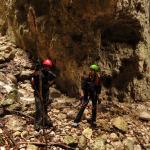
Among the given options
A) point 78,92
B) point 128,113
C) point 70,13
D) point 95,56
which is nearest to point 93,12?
point 70,13

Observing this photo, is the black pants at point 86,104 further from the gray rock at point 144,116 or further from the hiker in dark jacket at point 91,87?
the gray rock at point 144,116

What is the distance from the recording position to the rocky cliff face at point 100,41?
10828 mm

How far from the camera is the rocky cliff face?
1083 centimetres

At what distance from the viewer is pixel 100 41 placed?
448 inches

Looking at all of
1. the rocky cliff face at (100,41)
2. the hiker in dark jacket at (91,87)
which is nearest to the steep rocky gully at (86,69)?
the rocky cliff face at (100,41)

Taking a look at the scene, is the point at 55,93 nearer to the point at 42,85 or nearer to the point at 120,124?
the point at 42,85

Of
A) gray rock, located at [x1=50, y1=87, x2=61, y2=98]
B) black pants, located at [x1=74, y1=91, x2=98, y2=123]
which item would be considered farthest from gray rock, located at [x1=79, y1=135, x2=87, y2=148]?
gray rock, located at [x1=50, y1=87, x2=61, y2=98]

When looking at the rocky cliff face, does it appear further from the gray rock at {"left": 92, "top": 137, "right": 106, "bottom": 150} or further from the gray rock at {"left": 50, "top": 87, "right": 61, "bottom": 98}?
the gray rock at {"left": 92, "top": 137, "right": 106, "bottom": 150}

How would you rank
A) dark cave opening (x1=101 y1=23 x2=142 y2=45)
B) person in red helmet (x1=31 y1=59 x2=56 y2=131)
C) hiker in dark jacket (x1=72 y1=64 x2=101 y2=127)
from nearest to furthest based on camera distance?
person in red helmet (x1=31 y1=59 x2=56 y2=131) < hiker in dark jacket (x1=72 y1=64 x2=101 y2=127) < dark cave opening (x1=101 y1=23 x2=142 y2=45)

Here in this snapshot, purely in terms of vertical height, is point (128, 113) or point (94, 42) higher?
point (94, 42)

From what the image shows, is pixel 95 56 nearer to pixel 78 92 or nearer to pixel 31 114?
pixel 78 92

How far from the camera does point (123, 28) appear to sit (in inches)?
458

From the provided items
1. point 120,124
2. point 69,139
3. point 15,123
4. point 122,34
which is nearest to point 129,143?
point 120,124

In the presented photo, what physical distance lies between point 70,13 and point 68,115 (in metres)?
3.12
